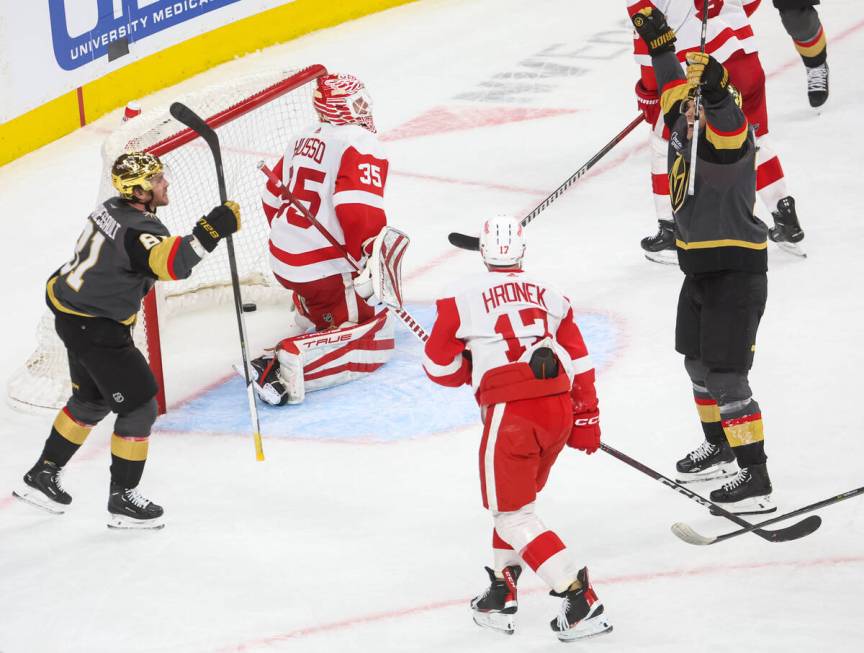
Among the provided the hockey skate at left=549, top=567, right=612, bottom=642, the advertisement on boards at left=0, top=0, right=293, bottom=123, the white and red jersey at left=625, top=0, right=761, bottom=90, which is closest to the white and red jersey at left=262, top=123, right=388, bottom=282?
the white and red jersey at left=625, top=0, right=761, bottom=90

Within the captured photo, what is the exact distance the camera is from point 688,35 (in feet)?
18.1

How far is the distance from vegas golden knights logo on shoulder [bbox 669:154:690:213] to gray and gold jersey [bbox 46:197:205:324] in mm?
1259

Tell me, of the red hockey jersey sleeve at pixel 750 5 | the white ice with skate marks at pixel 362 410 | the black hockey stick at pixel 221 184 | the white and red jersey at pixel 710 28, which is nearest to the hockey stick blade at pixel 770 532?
the white ice with skate marks at pixel 362 410

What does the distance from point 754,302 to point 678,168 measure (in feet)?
1.34

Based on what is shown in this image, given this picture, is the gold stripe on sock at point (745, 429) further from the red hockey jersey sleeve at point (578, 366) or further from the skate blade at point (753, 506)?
the red hockey jersey sleeve at point (578, 366)

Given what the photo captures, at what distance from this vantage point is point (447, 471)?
4270 millimetres

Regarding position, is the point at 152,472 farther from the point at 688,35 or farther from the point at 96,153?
the point at 96,153

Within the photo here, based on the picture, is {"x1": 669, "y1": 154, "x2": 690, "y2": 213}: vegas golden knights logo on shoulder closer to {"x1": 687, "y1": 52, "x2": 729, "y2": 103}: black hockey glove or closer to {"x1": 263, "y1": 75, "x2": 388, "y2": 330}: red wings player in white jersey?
{"x1": 687, "y1": 52, "x2": 729, "y2": 103}: black hockey glove

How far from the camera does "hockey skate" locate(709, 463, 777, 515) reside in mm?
3883

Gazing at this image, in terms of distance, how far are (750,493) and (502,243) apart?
1.06m

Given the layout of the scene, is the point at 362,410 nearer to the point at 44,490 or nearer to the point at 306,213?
the point at 306,213

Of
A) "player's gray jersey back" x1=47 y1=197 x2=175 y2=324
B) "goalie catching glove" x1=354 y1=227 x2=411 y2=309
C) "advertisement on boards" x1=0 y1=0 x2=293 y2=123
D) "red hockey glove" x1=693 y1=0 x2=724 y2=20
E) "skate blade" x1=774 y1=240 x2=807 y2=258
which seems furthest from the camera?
"advertisement on boards" x1=0 y1=0 x2=293 y2=123

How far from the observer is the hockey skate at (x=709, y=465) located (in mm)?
4125

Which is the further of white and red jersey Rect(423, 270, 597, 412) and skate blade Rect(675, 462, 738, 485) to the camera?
skate blade Rect(675, 462, 738, 485)
